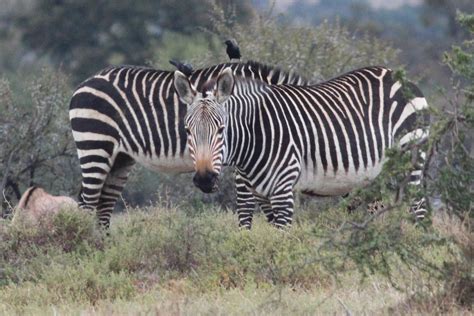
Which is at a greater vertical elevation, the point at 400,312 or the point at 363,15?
the point at 363,15

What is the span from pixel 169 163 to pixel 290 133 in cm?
130

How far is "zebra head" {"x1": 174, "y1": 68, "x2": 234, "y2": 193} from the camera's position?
9.73 meters

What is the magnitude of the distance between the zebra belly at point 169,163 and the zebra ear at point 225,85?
1.06 m

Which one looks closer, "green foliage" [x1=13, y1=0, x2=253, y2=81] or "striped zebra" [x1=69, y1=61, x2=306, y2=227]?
"striped zebra" [x1=69, y1=61, x2=306, y2=227]

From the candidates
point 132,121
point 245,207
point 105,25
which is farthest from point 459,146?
point 105,25

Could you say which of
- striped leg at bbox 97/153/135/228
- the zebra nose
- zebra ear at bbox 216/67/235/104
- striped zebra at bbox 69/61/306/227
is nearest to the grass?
the zebra nose

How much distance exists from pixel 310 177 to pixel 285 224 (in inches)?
22.4

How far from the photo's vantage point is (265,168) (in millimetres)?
10203

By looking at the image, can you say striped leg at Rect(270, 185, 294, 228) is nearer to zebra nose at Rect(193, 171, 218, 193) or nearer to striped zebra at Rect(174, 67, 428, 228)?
striped zebra at Rect(174, 67, 428, 228)

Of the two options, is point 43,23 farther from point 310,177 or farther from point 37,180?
point 310,177

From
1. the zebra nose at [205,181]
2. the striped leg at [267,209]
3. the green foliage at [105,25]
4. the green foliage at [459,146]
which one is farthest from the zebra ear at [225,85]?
the green foliage at [105,25]

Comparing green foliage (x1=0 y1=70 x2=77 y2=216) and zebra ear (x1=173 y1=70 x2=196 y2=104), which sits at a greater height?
zebra ear (x1=173 y1=70 x2=196 y2=104)

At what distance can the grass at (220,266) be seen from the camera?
285 inches

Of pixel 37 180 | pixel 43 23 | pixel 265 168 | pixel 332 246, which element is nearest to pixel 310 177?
pixel 265 168
